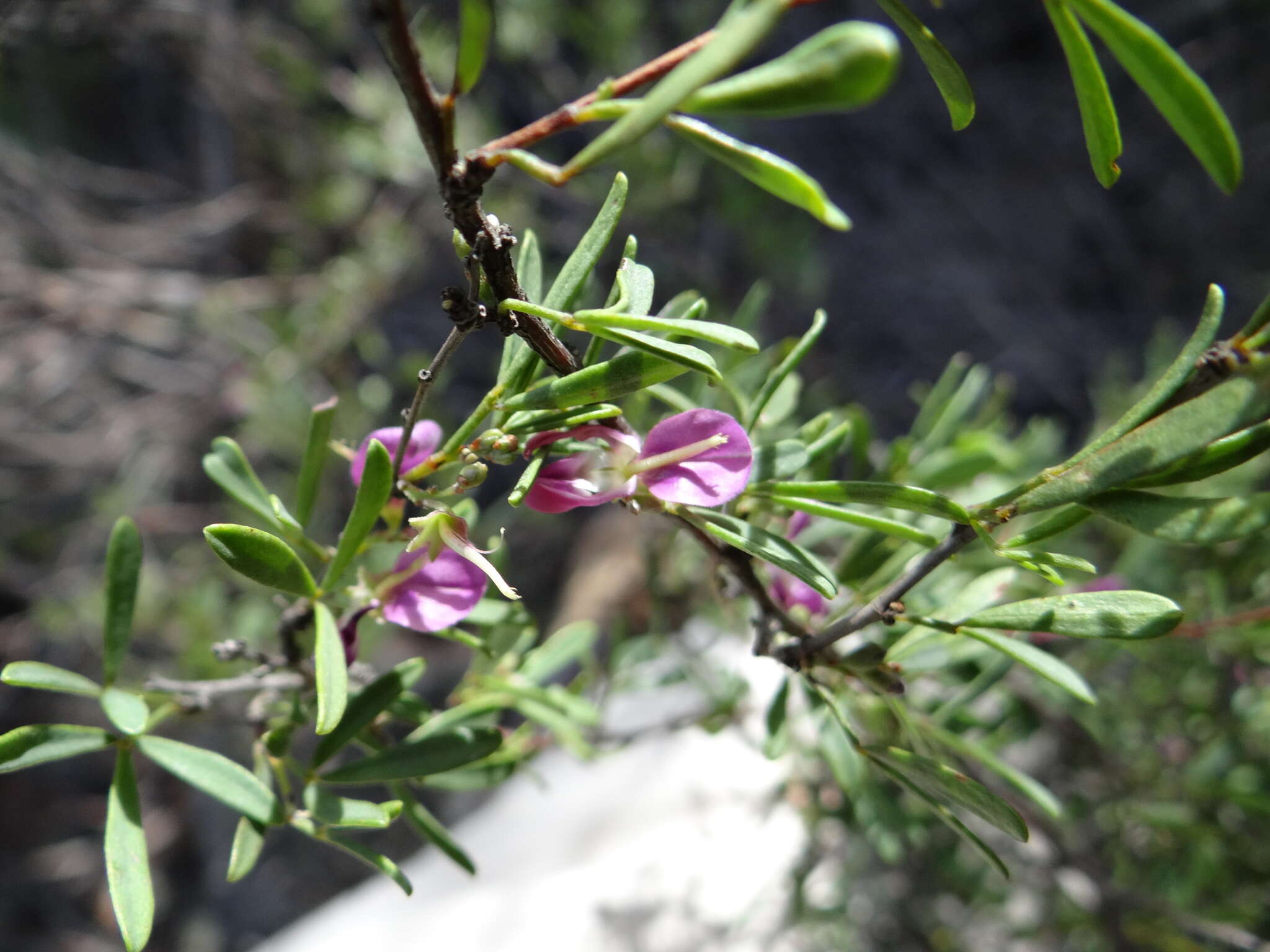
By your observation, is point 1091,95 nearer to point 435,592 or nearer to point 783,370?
point 783,370

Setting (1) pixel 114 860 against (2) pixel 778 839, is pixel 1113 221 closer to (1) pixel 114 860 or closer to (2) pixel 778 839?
Result: (2) pixel 778 839

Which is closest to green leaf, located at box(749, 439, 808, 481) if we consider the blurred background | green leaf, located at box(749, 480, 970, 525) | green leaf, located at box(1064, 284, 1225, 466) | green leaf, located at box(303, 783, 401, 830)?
green leaf, located at box(749, 480, 970, 525)

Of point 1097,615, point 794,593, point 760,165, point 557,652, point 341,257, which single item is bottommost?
point 341,257

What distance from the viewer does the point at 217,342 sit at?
144cm

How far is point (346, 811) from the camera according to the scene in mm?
343

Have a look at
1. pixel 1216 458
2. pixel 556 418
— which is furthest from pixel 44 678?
pixel 1216 458

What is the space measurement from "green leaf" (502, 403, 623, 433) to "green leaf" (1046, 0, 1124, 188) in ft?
0.58

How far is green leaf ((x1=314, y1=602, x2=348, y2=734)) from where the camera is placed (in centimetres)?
27

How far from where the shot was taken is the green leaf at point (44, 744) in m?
0.32

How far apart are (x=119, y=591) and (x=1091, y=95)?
1.52ft

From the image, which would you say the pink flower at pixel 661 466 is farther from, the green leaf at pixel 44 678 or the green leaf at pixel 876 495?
the green leaf at pixel 44 678

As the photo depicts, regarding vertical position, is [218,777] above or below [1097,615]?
below

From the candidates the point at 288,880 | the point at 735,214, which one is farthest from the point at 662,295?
the point at 288,880

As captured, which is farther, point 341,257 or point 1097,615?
point 341,257
